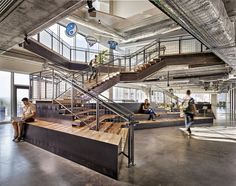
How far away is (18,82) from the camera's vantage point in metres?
10.1

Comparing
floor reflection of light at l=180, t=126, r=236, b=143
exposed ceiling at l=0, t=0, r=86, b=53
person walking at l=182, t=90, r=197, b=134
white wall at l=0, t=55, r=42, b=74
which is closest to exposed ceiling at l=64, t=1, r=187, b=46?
white wall at l=0, t=55, r=42, b=74

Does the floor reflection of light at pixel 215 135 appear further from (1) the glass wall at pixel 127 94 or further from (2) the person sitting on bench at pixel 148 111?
(1) the glass wall at pixel 127 94

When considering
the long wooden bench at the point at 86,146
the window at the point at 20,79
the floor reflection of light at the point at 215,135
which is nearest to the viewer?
the long wooden bench at the point at 86,146

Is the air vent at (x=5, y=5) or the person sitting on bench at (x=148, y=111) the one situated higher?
the air vent at (x=5, y=5)

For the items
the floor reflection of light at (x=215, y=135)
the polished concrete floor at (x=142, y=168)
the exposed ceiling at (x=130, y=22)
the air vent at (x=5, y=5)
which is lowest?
the floor reflection of light at (x=215, y=135)

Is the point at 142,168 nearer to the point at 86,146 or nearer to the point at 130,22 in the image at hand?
the point at 86,146

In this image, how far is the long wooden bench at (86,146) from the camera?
3145 millimetres

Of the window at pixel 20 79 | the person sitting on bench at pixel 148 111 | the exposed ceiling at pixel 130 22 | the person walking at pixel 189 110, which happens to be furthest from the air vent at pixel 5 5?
the person sitting on bench at pixel 148 111

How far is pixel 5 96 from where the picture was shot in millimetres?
9656

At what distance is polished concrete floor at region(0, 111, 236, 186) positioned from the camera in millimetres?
2955

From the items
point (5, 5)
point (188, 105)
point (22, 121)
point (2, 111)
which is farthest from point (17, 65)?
point (188, 105)

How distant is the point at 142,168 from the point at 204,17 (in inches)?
119

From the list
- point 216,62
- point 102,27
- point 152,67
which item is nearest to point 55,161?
point 152,67

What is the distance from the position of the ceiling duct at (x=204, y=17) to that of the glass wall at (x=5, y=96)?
9564 millimetres
